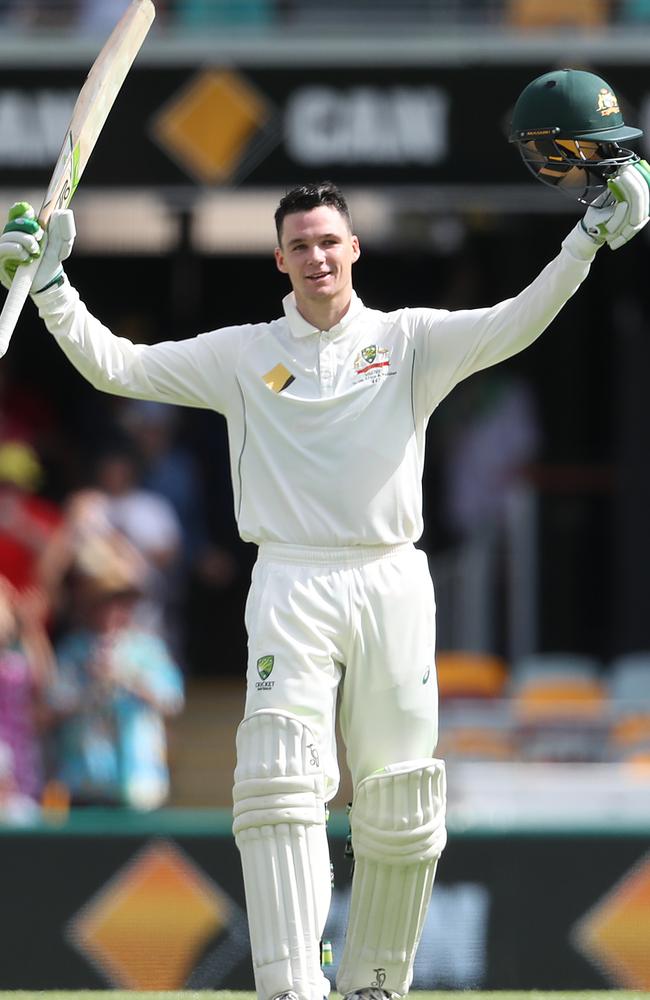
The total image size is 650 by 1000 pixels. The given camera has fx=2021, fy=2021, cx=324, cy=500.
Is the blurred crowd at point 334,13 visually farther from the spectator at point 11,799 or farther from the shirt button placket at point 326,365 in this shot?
the shirt button placket at point 326,365

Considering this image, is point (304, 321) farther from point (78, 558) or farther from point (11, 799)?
point (78, 558)

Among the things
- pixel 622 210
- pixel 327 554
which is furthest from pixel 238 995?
pixel 622 210

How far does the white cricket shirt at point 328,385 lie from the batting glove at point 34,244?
4 cm

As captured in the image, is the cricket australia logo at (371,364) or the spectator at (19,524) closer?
the cricket australia logo at (371,364)

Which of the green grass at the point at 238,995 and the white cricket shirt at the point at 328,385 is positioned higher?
the white cricket shirt at the point at 328,385

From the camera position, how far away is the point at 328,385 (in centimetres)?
454

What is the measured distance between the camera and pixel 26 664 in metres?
7.24

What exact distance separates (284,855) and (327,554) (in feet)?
2.18

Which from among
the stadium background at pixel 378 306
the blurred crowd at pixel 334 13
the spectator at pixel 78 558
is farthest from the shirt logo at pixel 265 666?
the blurred crowd at pixel 334 13

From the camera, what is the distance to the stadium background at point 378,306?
5934mm

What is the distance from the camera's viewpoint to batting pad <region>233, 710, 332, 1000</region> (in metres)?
4.32

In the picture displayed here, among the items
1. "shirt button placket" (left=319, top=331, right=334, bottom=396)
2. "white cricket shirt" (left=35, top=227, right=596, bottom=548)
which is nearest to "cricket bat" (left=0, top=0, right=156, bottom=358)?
"white cricket shirt" (left=35, top=227, right=596, bottom=548)

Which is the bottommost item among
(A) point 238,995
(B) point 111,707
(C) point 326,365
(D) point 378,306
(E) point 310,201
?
(A) point 238,995

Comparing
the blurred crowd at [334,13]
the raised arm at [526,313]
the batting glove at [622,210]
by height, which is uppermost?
the blurred crowd at [334,13]
